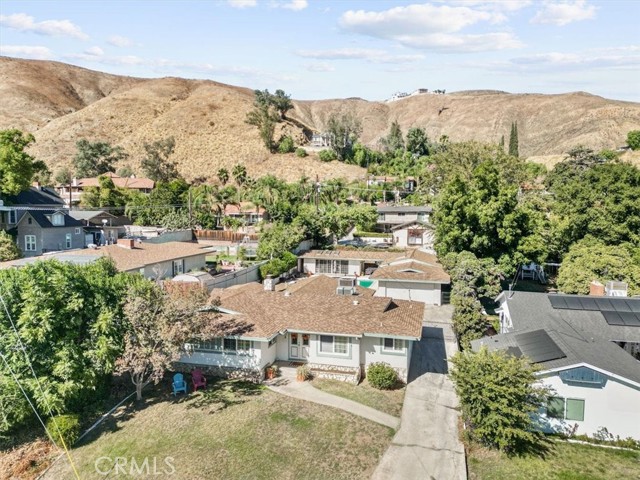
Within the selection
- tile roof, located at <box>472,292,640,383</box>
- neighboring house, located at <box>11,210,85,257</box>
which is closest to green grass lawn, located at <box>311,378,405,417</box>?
tile roof, located at <box>472,292,640,383</box>

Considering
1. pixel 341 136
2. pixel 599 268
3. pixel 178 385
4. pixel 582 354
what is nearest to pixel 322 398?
pixel 178 385

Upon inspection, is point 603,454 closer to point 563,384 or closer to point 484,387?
point 563,384

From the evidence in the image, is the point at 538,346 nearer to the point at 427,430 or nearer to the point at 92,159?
the point at 427,430

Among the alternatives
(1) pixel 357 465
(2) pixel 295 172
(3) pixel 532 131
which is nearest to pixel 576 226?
(1) pixel 357 465

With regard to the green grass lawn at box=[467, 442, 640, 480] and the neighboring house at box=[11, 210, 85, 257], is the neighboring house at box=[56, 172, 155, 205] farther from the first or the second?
the green grass lawn at box=[467, 442, 640, 480]

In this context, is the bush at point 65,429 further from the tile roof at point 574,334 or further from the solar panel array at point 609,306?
the solar panel array at point 609,306

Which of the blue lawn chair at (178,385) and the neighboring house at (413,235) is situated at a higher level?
the neighboring house at (413,235)

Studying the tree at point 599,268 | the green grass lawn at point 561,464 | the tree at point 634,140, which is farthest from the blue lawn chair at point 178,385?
the tree at point 634,140
